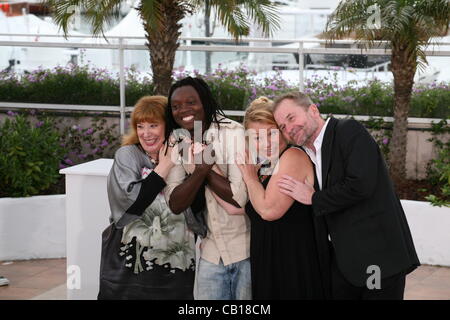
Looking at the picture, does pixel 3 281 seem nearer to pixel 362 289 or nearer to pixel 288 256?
pixel 288 256

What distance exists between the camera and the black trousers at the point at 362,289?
324 cm

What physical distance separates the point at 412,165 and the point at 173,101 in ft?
18.5

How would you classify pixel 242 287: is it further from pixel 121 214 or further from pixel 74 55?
pixel 74 55

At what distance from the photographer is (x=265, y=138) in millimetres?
3352

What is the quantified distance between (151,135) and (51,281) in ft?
10.3

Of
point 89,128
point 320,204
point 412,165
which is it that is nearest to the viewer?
point 320,204

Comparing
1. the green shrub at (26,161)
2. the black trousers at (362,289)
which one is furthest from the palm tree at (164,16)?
the black trousers at (362,289)

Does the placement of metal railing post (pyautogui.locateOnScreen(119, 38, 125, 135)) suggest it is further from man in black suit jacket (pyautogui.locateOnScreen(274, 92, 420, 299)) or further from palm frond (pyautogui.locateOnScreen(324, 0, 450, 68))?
man in black suit jacket (pyautogui.locateOnScreen(274, 92, 420, 299))

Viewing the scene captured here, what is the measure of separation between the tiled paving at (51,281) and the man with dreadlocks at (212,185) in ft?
9.09

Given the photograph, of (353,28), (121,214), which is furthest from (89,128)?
(121,214)

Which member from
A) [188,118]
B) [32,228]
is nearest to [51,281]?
[32,228]

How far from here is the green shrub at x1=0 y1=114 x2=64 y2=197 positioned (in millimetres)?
7070

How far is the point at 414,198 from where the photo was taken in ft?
25.3

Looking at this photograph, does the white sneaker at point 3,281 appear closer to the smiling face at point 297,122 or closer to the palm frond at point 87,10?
the palm frond at point 87,10
